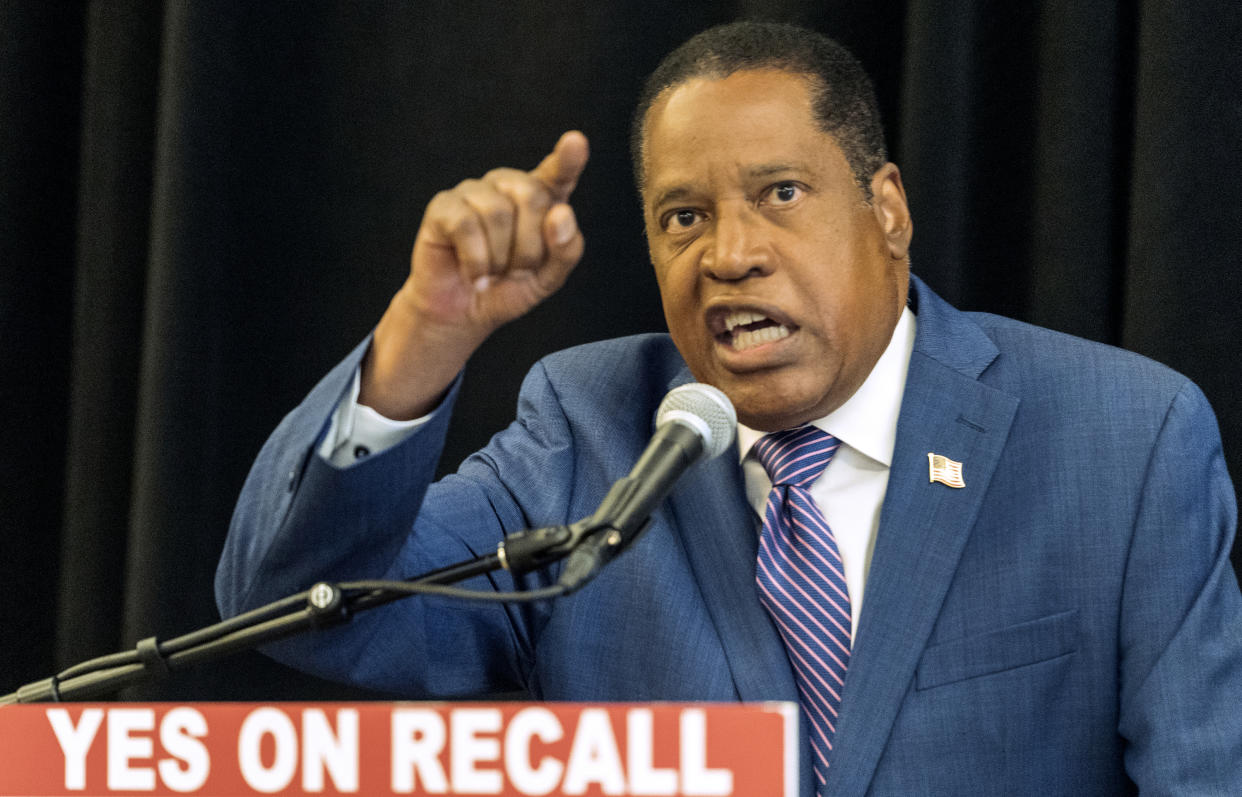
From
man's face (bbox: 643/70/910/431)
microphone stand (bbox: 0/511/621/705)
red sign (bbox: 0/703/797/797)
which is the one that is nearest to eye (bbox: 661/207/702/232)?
man's face (bbox: 643/70/910/431)

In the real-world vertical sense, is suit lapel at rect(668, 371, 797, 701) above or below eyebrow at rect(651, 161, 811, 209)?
below

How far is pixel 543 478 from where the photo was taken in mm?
1574

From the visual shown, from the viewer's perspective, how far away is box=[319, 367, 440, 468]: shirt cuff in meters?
1.18

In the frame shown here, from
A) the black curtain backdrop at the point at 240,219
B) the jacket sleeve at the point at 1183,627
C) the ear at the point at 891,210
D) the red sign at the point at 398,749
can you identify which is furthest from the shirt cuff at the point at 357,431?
the black curtain backdrop at the point at 240,219

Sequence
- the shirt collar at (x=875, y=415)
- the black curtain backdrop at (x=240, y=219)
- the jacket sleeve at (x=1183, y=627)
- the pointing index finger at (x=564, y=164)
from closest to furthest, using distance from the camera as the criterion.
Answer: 1. the pointing index finger at (x=564, y=164)
2. the jacket sleeve at (x=1183, y=627)
3. the shirt collar at (x=875, y=415)
4. the black curtain backdrop at (x=240, y=219)

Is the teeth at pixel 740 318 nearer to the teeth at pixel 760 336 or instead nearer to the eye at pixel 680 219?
→ the teeth at pixel 760 336

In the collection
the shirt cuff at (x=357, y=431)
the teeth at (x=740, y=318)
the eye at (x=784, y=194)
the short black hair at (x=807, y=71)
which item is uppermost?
the short black hair at (x=807, y=71)

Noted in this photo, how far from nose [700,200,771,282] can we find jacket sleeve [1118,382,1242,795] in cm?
49

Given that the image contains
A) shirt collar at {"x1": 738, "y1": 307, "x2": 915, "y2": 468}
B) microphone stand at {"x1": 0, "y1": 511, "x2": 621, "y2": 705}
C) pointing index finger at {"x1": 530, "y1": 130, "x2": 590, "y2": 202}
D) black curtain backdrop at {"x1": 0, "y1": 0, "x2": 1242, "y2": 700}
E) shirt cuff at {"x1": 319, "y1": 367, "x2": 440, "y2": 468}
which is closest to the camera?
microphone stand at {"x1": 0, "y1": 511, "x2": 621, "y2": 705}

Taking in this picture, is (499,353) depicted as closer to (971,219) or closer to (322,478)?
(971,219)

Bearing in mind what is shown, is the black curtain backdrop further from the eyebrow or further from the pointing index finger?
the pointing index finger

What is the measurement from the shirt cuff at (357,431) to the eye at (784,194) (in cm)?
49

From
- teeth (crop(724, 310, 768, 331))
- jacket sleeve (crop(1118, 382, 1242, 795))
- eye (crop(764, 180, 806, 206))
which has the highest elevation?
eye (crop(764, 180, 806, 206))

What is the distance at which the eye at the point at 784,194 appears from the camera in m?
1.44
